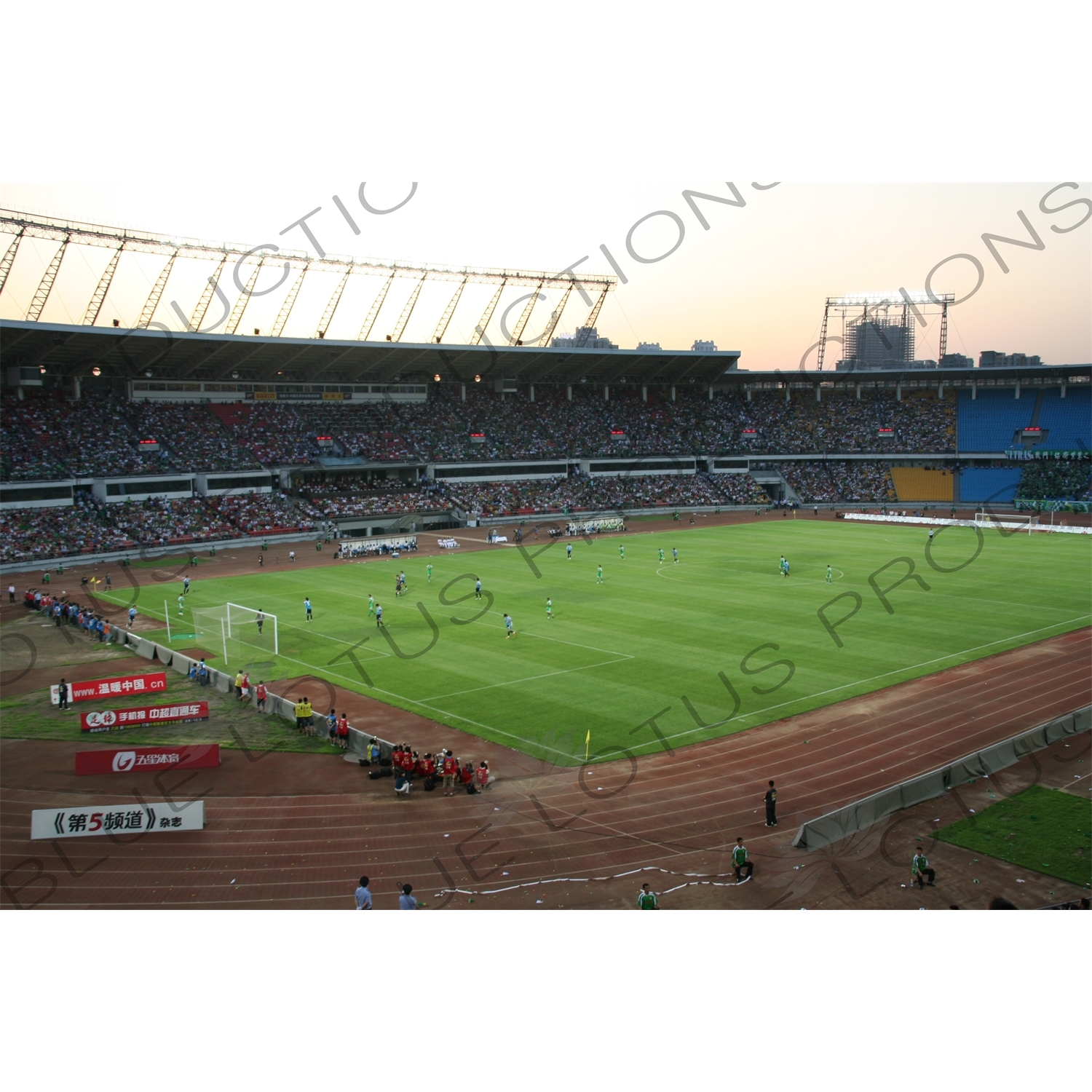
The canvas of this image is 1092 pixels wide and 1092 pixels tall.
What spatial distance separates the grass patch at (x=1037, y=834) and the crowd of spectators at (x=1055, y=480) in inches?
2770

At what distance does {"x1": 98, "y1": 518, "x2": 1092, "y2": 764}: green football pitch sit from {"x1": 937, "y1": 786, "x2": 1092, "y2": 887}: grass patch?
6982 mm

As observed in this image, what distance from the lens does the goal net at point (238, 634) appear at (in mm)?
32281

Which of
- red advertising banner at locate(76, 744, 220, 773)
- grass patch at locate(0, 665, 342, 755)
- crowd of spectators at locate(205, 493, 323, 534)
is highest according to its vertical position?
crowd of spectators at locate(205, 493, 323, 534)

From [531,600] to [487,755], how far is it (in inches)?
766

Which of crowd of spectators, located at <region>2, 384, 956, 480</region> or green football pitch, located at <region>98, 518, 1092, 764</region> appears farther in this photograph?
crowd of spectators, located at <region>2, 384, 956, 480</region>

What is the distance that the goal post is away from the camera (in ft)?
109

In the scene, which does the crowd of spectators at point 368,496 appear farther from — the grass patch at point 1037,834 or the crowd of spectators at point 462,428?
the grass patch at point 1037,834

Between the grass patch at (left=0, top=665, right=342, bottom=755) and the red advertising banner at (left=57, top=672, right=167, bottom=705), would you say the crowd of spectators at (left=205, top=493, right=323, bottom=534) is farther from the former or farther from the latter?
the grass patch at (left=0, top=665, right=342, bottom=755)

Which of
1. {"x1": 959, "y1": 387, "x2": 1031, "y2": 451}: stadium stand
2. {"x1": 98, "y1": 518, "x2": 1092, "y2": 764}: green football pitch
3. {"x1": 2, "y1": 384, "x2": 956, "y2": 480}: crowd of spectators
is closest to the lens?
{"x1": 98, "y1": 518, "x2": 1092, "y2": 764}: green football pitch

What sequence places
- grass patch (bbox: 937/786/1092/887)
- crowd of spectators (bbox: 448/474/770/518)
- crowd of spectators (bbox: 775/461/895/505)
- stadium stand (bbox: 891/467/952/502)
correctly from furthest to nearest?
1. crowd of spectators (bbox: 775/461/895/505)
2. stadium stand (bbox: 891/467/952/502)
3. crowd of spectators (bbox: 448/474/770/518)
4. grass patch (bbox: 937/786/1092/887)

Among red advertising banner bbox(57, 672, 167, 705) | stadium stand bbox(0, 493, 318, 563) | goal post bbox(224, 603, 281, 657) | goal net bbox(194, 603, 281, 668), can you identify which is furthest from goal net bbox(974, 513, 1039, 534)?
red advertising banner bbox(57, 672, 167, 705)

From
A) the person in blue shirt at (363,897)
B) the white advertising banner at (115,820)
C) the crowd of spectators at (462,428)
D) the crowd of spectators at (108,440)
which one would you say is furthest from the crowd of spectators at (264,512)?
the person in blue shirt at (363,897)

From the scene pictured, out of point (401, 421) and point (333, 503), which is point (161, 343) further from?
point (401, 421)

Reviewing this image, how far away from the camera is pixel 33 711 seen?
26312 millimetres
